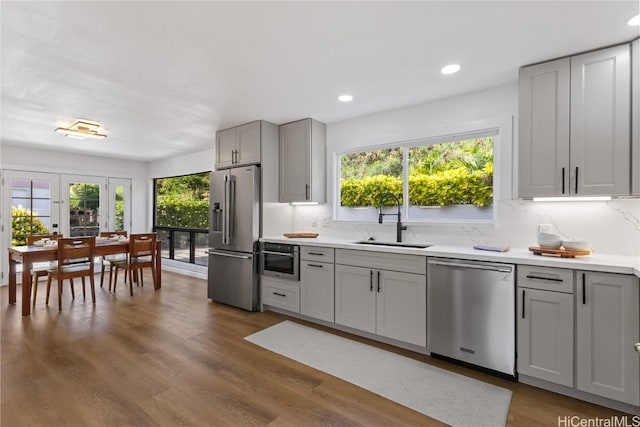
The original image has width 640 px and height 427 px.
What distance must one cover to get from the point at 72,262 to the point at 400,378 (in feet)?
15.3

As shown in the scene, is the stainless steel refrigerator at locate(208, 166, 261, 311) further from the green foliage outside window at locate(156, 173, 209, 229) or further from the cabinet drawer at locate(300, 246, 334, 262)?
the green foliage outside window at locate(156, 173, 209, 229)

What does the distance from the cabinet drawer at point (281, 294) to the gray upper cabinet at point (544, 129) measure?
2.49 metres

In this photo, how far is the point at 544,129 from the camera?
241cm

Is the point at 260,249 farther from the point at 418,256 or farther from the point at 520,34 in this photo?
the point at 520,34

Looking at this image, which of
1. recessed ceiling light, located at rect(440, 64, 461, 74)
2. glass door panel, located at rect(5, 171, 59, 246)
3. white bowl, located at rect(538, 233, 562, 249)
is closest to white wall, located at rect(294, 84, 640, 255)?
white bowl, located at rect(538, 233, 562, 249)

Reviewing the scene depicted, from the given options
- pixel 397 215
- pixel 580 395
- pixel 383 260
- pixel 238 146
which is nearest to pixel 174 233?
pixel 238 146

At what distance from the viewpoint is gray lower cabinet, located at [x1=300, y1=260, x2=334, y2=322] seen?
3271 mm

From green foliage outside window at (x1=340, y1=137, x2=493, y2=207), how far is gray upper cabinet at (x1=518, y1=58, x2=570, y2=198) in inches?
20.4

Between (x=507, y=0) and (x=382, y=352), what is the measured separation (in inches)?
107

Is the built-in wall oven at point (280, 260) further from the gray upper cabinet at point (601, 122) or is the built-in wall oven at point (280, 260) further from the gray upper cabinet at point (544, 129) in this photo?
the gray upper cabinet at point (601, 122)

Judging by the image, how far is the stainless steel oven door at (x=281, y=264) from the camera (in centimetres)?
356

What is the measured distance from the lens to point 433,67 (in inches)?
99.0

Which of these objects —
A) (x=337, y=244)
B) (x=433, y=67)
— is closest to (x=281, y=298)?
(x=337, y=244)

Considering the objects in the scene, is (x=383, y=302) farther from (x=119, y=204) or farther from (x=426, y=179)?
(x=119, y=204)
